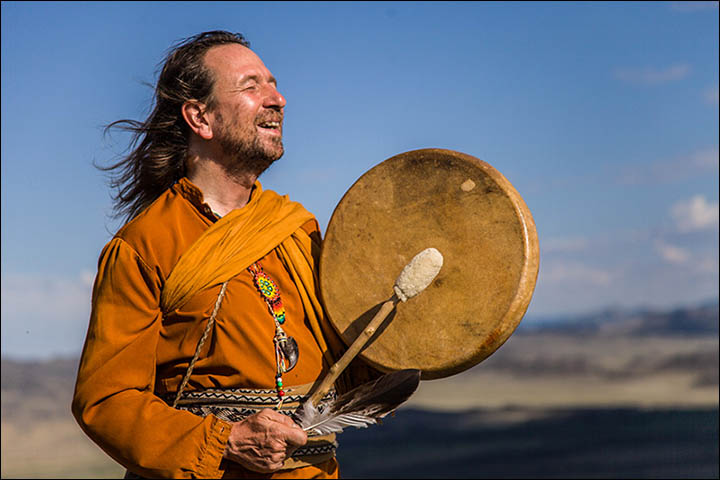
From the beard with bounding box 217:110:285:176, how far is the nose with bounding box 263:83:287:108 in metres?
0.11

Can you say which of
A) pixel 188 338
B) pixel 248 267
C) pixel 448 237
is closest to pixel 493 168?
pixel 448 237

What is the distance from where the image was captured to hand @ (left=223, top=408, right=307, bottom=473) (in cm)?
242

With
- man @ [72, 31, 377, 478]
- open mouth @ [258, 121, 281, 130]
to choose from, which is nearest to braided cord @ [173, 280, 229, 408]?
man @ [72, 31, 377, 478]

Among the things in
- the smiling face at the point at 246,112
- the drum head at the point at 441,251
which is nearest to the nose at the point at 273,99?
the smiling face at the point at 246,112

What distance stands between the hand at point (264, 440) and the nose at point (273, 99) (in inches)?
42.2

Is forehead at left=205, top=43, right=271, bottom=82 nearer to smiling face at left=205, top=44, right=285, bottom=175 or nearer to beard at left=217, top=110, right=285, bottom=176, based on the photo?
smiling face at left=205, top=44, right=285, bottom=175

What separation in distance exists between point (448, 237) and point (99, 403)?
1.20 meters

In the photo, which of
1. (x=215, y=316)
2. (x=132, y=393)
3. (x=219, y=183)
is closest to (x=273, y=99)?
(x=219, y=183)

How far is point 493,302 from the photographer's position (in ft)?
8.08

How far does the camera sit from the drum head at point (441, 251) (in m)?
2.46

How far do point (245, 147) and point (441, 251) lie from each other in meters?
0.79

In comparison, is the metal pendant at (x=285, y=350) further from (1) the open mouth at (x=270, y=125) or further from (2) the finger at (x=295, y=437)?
(1) the open mouth at (x=270, y=125)

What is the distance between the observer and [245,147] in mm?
2848

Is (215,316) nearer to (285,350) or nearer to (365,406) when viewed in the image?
(285,350)
